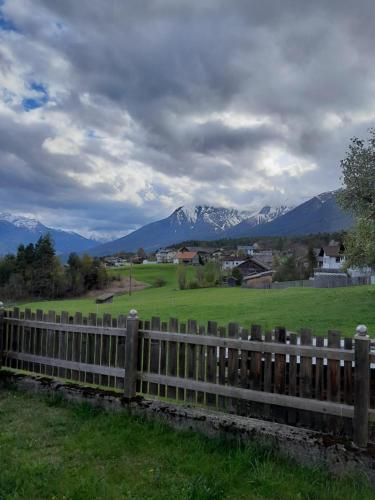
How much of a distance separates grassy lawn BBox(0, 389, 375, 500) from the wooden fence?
1.89 feet

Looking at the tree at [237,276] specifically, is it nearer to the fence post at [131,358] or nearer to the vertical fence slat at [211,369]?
the fence post at [131,358]

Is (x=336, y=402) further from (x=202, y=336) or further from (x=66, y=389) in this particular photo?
(x=66, y=389)

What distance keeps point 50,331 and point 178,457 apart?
3613mm

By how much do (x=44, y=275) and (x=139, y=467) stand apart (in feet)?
290

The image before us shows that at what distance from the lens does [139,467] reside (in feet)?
13.6

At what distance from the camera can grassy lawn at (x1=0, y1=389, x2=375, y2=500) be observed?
368cm

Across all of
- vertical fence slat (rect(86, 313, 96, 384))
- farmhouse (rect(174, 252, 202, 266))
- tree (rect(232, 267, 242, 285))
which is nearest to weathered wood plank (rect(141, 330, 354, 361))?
vertical fence slat (rect(86, 313, 96, 384))

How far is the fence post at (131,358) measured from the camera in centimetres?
574

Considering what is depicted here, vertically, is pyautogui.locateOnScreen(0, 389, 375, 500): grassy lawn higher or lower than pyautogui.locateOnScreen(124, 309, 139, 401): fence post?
lower

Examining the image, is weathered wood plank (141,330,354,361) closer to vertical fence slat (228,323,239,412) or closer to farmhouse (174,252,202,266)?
vertical fence slat (228,323,239,412)

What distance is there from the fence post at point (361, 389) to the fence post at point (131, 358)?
302cm

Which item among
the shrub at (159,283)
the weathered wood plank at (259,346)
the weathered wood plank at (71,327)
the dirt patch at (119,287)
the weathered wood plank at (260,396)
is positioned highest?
the weathered wood plank at (259,346)

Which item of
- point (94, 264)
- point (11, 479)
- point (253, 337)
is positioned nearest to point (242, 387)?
point (253, 337)

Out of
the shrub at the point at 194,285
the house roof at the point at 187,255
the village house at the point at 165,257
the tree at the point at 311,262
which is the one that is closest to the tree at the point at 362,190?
the shrub at the point at 194,285
